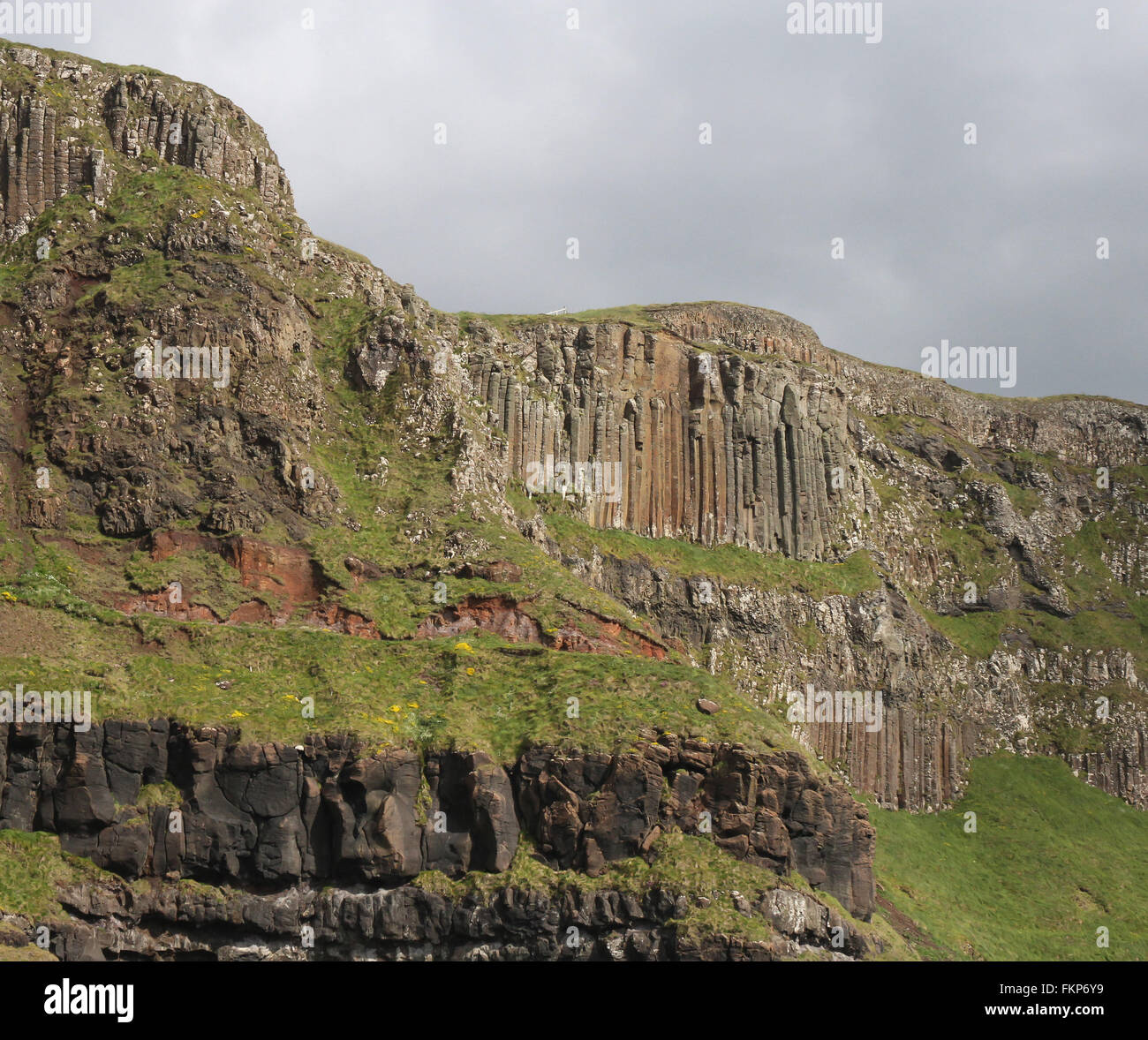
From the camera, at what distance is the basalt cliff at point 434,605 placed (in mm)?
52625

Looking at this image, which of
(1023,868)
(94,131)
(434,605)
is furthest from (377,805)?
(94,131)

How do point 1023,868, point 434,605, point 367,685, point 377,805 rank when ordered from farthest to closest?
1. point 1023,868
2. point 434,605
3. point 367,685
4. point 377,805

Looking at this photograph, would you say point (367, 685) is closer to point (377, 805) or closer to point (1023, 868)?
point (377, 805)

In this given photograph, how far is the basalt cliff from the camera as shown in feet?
173

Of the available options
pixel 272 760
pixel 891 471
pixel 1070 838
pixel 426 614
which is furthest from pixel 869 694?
pixel 272 760

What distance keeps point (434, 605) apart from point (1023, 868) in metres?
41.9

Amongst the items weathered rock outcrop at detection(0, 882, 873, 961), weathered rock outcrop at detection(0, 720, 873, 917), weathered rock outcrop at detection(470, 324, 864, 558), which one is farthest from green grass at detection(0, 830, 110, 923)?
weathered rock outcrop at detection(470, 324, 864, 558)

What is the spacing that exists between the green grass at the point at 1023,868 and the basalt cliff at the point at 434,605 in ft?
8.84

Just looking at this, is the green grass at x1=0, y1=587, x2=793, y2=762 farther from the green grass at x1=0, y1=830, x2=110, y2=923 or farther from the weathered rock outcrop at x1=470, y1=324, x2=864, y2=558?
the weathered rock outcrop at x1=470, y1=324, x2=864, y2=558

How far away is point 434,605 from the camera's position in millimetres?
65938

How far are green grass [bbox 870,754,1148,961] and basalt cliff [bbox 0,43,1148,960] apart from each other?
106 inches

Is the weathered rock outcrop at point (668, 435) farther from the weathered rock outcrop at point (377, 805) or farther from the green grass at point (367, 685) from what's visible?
the weathered rock outcrop at point (377, 805)

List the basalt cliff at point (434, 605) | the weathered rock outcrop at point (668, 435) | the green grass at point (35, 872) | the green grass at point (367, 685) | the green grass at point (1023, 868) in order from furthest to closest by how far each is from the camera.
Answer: the weathered rock outcrop at point (668, 435) < the green grass at point (1023, 868) < the green grass at point (367, 685) < the basalt cliff at point (434, 605) < the green grass at point (35, 872)

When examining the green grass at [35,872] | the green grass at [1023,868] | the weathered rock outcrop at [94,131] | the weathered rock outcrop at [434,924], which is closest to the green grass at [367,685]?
the green grass at [35,872]
